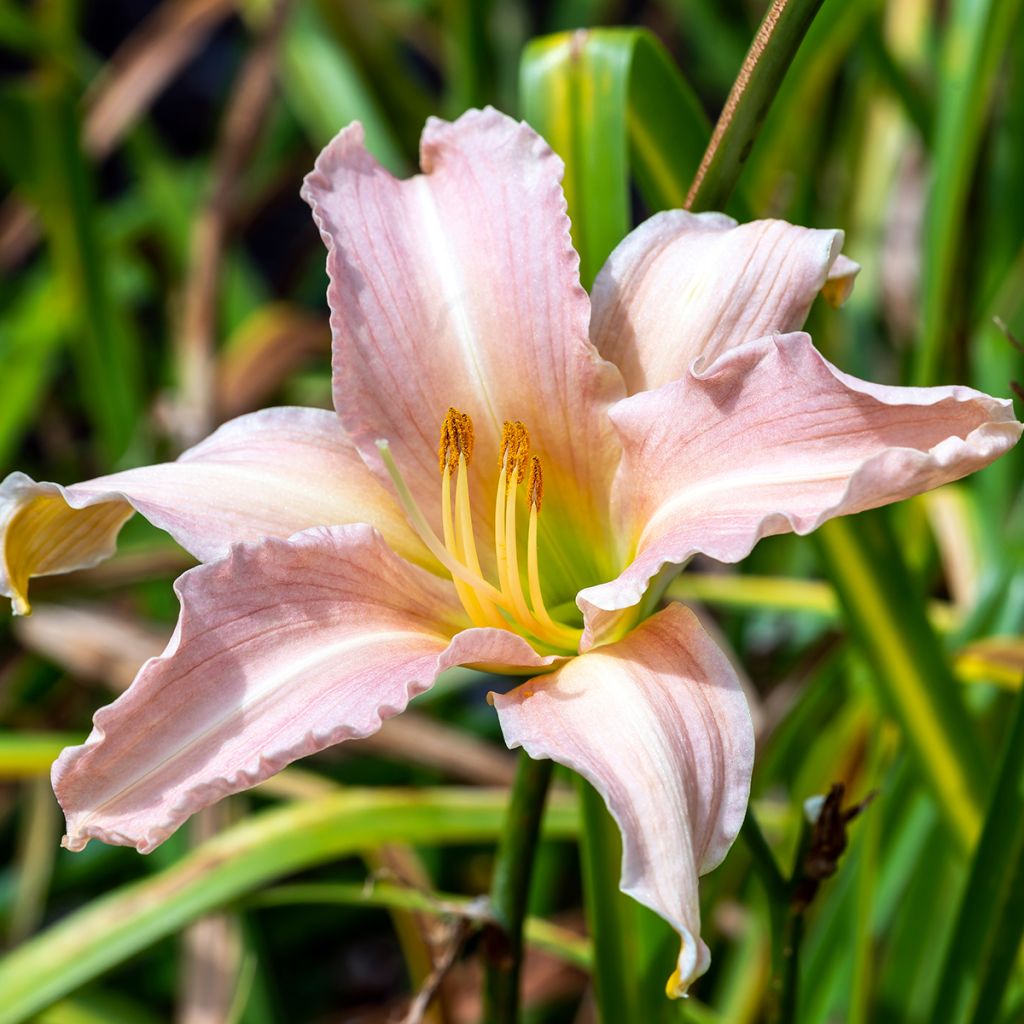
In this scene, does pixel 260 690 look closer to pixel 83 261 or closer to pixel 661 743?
pixel 661 743

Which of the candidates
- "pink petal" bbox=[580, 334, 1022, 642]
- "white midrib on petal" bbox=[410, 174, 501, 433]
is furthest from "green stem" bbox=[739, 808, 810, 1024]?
"white midrib on petal" bbox=[410, 174, 501, 433]

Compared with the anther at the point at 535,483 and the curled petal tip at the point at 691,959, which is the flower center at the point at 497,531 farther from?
the curled petal tip at the point at 691,959

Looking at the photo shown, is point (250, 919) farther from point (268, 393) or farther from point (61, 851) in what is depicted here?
point (268, 393)

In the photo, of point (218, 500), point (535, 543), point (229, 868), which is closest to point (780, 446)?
point (535, 543)

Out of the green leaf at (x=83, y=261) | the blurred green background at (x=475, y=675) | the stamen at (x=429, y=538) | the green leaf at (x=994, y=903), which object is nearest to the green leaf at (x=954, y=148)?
the blurred green background at (x=475, y=675)

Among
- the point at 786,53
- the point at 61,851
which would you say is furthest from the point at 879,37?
the point at 61,851
